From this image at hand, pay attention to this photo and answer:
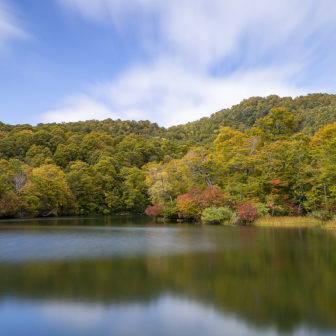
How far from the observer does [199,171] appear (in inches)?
1181

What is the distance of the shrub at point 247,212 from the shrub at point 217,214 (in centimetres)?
109

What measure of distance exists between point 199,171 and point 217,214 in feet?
20.5

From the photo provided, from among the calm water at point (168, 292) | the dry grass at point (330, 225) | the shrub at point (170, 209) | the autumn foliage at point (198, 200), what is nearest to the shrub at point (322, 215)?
the dry grass at point (330, 225)

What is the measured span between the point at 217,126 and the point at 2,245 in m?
61.9

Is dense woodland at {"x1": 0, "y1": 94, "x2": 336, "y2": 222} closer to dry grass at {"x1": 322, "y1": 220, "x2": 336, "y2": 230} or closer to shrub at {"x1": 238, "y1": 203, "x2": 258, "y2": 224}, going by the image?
shrub at {"x1": 238, "y1": 203, "x2": 258, "y2": 224}

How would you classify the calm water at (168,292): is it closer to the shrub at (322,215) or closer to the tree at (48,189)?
the shrub at (322,215)

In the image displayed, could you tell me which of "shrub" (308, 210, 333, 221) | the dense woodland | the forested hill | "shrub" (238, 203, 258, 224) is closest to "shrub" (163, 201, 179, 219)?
the dense woodland

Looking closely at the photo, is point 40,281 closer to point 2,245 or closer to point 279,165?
point 2,245

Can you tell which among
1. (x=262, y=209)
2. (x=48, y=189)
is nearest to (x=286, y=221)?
(x=262, y=209)

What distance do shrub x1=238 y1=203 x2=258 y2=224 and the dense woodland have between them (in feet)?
0.28

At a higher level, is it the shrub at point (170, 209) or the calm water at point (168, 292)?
the shrub at point (170, 209)

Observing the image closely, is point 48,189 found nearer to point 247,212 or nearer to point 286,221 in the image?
point 247,212

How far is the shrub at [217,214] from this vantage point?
981 inches

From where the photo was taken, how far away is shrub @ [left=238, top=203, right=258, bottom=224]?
78.7 ft
